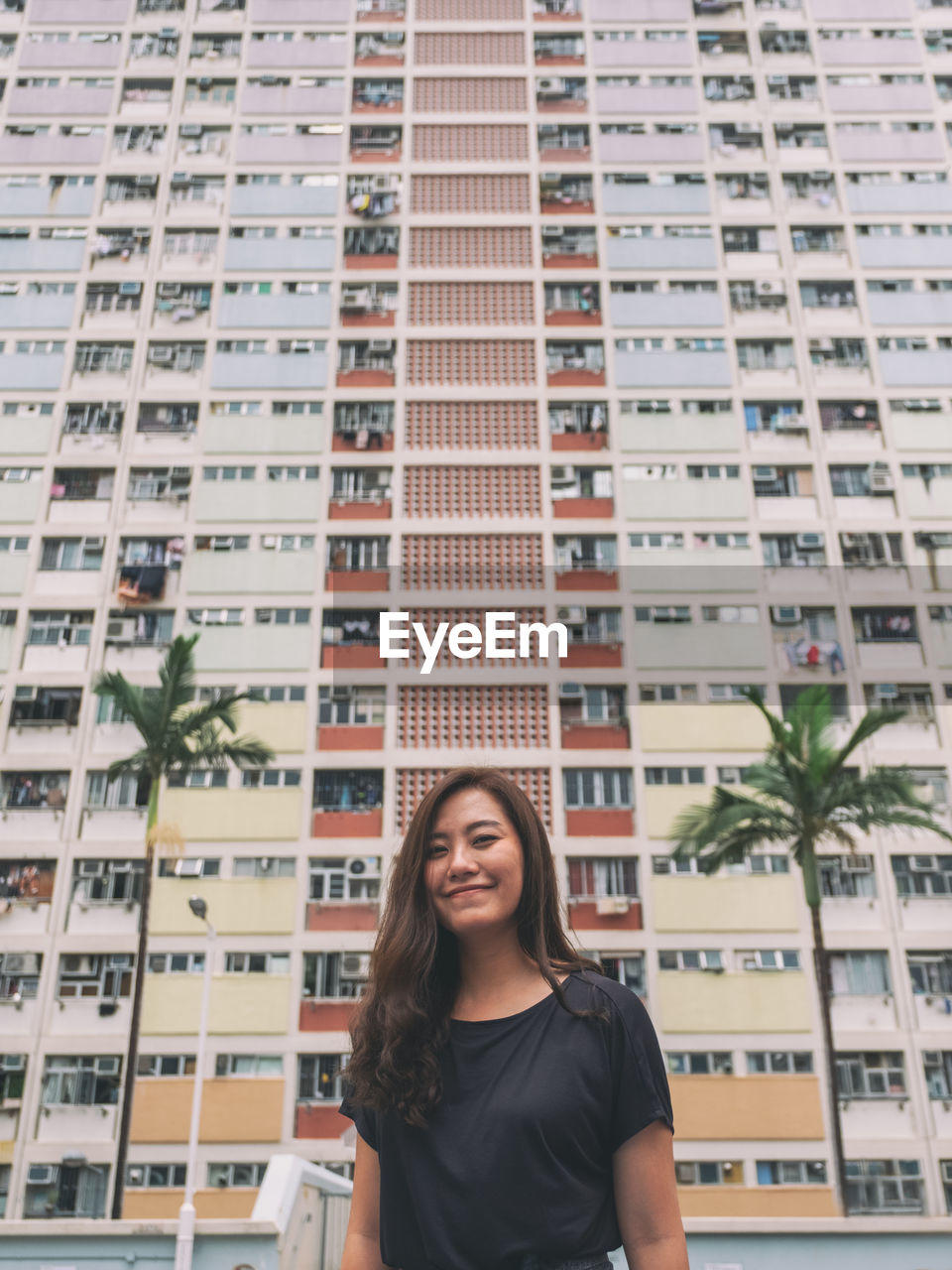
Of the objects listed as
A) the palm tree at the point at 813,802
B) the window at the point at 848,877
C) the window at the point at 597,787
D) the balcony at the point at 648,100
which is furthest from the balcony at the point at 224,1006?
the balcony at the point at 648,100

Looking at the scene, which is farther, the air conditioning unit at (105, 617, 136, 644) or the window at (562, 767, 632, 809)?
the air conditioning unit at (105, 617, 136, 644)

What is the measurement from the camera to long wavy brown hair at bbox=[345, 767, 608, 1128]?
2.32 m

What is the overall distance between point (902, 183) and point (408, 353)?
1601cm

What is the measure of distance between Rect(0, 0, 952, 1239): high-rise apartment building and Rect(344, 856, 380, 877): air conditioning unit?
0.34 feet

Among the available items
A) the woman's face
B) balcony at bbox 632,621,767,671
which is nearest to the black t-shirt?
the woman's face

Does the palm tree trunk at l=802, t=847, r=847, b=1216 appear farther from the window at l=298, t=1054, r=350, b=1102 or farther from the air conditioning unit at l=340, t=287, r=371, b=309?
the air conditioning unit at l=340, t=287, r=371, b=309

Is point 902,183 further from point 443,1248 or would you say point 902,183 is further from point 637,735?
point 443,1248

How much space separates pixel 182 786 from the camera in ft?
83.4

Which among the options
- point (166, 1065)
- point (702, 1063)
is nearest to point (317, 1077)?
point (166, 1065)

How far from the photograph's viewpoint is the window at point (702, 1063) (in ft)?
74.8

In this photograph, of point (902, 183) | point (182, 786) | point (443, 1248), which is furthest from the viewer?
point (902, 183)

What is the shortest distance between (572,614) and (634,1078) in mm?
24690

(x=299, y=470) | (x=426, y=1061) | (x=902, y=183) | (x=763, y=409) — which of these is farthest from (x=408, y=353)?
(x=426, y=1061)

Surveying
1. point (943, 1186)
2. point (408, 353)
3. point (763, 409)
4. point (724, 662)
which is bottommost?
point (943, 1186)
